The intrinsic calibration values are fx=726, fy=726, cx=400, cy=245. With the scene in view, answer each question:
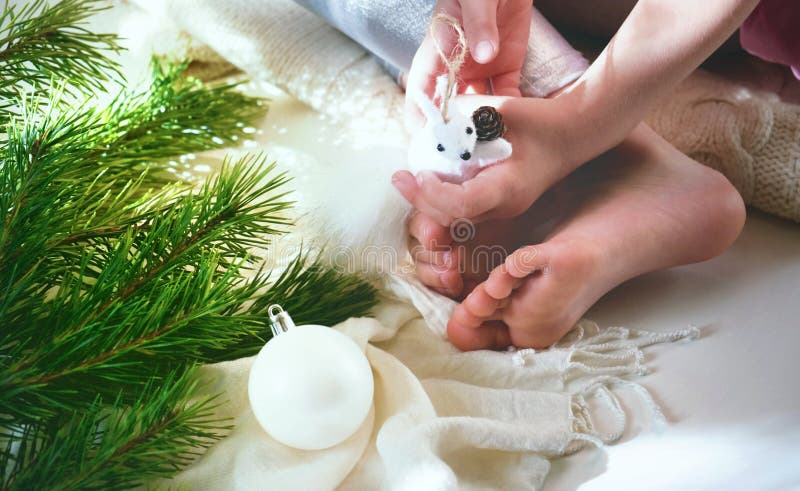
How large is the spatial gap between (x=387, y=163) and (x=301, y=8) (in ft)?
1.30

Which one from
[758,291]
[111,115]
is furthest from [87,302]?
[758,291]

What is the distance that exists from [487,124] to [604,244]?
14 cm

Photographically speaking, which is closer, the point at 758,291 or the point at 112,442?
the point at 112,442

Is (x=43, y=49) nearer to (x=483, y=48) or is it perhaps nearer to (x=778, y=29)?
(x=483, y=48)

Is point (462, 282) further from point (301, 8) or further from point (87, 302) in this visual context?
point (301, 8)

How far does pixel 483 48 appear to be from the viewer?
0.61 m

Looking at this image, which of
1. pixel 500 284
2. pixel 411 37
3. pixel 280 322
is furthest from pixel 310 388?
pixel 411 37

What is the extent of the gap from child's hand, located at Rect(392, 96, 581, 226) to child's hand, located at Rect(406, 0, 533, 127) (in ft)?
0.13

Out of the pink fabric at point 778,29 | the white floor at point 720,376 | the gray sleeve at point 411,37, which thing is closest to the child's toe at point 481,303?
the white floor at point 720,376

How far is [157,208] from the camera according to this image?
24.2 inches

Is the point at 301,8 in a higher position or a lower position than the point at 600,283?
higher

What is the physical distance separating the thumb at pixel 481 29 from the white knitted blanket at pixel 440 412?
145 millimetres

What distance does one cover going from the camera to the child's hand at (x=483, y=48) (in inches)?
24.1

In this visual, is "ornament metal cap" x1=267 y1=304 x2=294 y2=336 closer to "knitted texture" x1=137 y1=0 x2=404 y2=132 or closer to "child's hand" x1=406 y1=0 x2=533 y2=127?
"child's hand" x1=406 y1=0 x2=533 y2=127
